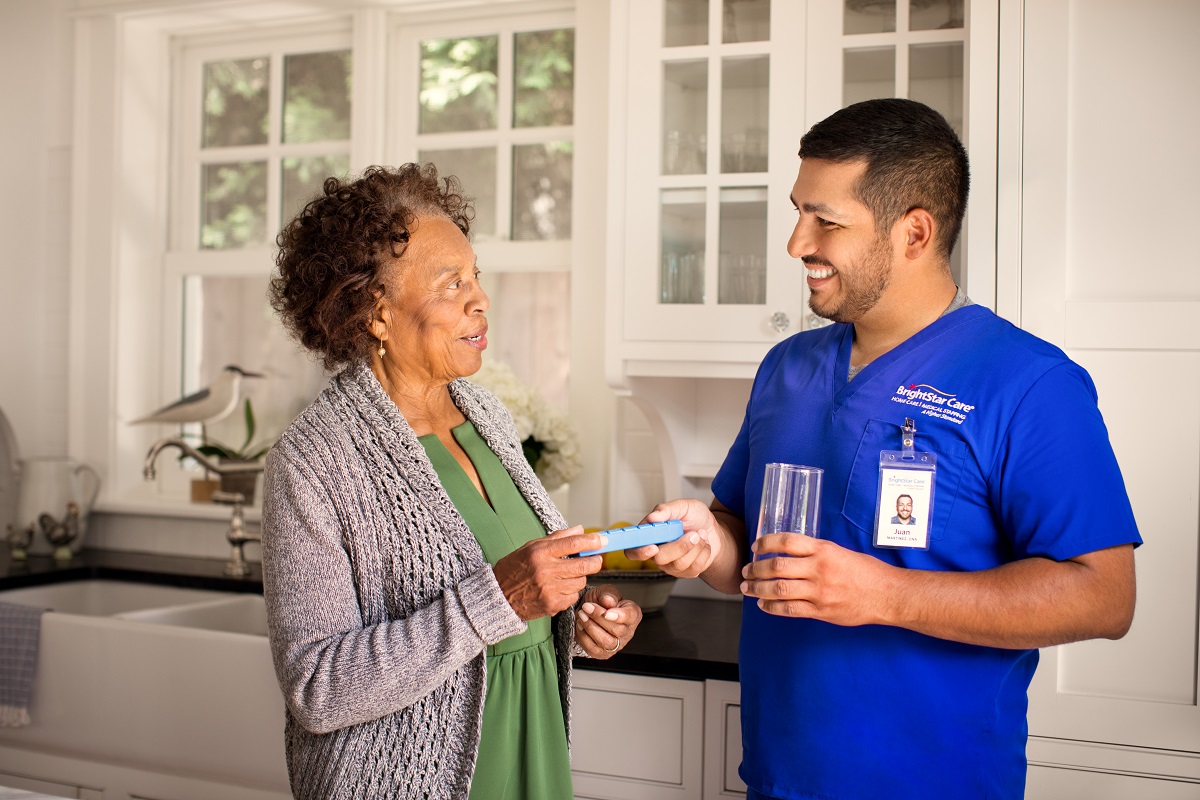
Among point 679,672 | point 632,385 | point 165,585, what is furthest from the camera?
point 165,585

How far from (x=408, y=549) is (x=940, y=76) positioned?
1.47 m

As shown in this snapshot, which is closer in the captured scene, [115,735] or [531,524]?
[531,524]

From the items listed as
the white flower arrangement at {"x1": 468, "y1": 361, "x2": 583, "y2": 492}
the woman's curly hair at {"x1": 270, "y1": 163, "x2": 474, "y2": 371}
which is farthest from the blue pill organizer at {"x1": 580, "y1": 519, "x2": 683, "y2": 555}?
the white flower arrangement at {"x1": 468, "y1": 361, "x2": 583, "y2": 492}

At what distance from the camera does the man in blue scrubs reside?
1.27 metres

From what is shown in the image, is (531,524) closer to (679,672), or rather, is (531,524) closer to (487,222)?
(679,672)

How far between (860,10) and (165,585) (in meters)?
2.30

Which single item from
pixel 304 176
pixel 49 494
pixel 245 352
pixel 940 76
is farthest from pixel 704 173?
pixel 49 494

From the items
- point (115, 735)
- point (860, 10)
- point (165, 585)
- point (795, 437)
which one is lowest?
point (115, 735)

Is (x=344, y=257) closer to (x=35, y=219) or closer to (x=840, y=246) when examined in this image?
(x=840, y=246)

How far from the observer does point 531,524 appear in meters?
1.59

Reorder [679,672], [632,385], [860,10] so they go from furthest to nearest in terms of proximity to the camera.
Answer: [632,385]
[860,10]
[679,672]

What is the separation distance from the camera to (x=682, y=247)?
2.28 meters

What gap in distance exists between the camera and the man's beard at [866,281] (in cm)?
145

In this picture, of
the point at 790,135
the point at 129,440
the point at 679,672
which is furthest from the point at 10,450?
the point at 790,135
